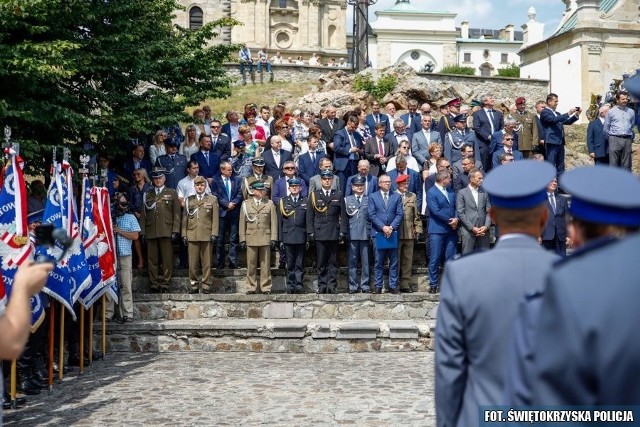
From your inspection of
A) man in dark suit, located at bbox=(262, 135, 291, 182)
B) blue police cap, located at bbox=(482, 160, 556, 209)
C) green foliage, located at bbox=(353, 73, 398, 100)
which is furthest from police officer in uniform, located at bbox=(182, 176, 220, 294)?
green foliage, located at bbox=(353, 73, 398, 100)

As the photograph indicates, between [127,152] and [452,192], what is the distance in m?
6.08

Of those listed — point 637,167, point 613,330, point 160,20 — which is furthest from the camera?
point 637,167

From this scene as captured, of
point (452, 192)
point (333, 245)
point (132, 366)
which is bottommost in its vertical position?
point (132, 366)

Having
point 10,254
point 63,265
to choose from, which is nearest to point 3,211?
point 10,254

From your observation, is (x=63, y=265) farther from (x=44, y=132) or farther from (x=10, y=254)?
(x=44, y=132)

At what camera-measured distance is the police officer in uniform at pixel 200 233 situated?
45.5 ft

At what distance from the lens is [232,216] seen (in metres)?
14.7

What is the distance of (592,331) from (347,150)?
1368cm

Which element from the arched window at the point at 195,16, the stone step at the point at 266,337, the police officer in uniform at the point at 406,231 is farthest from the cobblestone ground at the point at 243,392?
the arched window at the point at 195,16

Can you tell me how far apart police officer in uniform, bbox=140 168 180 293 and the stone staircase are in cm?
45

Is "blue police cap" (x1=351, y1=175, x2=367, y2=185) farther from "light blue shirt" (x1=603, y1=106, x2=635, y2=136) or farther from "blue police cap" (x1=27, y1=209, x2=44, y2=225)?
"light blue shirt" (x1=603, y1=106, x2=635, y2=136)

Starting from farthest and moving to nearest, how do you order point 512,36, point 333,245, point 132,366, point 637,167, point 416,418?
point 512,36 → point 637,167 → point 333,245 → point 132,366 → point 416,418

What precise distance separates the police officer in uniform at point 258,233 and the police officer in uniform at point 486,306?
1008 cm

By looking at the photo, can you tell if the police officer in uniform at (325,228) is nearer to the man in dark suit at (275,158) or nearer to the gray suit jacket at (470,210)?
the man in dark suit at (275,158)
